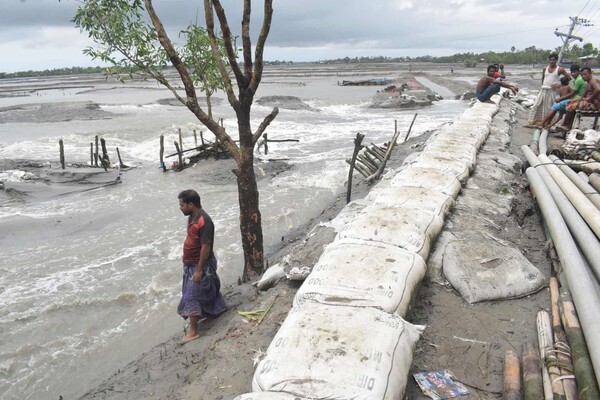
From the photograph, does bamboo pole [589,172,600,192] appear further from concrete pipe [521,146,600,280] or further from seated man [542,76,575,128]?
seated man [542,76,575,128]

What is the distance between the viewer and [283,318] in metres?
3.68

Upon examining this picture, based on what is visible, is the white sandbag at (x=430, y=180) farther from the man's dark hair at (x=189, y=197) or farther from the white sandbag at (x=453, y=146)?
the man's dark hair at (x=189, y=197)

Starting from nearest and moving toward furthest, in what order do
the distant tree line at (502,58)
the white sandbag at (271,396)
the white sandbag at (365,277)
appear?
the white sandbag at (271,396), the white sandbag at (365,277), the distant tree line at (502,58)

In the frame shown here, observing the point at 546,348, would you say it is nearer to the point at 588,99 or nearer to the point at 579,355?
the point at 579,355

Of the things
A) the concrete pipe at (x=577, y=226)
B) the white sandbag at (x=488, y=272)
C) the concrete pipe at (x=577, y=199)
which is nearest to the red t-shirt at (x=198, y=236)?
the white sandbag at (x=488, y=272)

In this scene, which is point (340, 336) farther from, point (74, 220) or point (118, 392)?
point (74, 220)

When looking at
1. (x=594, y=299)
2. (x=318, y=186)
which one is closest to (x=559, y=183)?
(x=594, y=299)

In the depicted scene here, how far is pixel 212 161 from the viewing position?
44.5ft

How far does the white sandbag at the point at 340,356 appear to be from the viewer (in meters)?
2.15

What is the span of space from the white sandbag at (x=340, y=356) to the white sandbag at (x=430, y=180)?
2.55m

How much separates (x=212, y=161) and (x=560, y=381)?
12.3 m

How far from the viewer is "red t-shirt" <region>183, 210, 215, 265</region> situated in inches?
158

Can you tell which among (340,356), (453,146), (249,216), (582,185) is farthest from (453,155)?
(340,356)

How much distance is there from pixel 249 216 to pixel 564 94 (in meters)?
7.58
